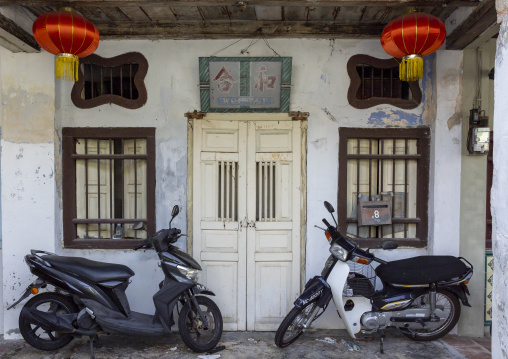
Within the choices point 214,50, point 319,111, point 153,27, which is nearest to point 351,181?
point 319,111

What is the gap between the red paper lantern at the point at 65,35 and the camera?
3582mm

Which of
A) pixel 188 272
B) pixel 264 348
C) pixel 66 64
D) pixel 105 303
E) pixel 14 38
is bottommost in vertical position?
pixel 264 348

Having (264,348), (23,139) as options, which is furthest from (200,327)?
(23,139)

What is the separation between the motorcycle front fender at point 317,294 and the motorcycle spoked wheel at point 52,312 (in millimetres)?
2251

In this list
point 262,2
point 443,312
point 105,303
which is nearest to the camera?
point 262,2

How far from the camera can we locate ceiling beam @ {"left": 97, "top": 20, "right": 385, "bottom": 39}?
459cm

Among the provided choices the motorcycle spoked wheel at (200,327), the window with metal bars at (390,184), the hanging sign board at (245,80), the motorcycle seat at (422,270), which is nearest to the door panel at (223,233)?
the hanging sign board at (245,80)

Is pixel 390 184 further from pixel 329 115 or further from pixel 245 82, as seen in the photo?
pixel 245 82

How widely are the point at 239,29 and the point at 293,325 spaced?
3.31m

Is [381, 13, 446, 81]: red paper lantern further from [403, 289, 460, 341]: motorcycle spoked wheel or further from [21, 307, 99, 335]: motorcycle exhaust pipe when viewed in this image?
[21, 307, 99, 335]: motorcycle exhaust pipe

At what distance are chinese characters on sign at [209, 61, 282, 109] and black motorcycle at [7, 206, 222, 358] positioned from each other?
145 cm

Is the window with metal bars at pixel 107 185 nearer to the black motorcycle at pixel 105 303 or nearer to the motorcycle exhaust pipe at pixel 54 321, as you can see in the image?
the black motorcycle at pixel 105 303

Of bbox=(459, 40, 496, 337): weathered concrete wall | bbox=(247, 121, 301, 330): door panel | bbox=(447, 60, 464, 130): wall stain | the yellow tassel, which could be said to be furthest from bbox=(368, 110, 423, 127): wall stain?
the yellow tassel

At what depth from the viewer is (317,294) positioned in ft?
13.2
